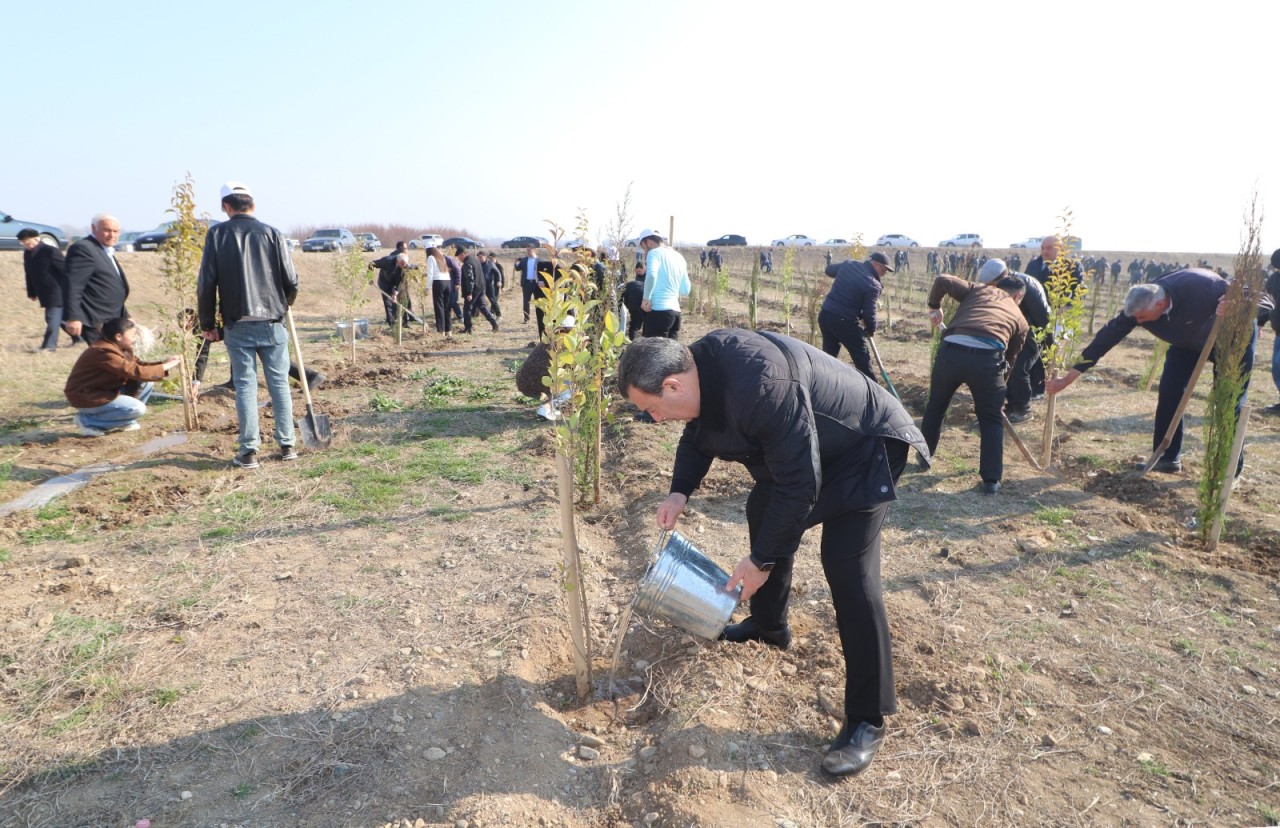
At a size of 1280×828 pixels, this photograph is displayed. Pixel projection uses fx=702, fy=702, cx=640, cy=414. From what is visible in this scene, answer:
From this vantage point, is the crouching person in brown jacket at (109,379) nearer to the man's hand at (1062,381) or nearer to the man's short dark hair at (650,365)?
the man's short dark hair at (650,365)

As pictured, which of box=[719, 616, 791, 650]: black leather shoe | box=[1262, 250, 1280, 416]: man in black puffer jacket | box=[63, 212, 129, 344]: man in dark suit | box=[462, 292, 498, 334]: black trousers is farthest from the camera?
box=[462, 292, 498, 334]: black trousers

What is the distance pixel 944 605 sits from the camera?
346 centimetres

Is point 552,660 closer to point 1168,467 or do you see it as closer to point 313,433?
point 313,433

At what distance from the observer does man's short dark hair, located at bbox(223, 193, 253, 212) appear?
479cm

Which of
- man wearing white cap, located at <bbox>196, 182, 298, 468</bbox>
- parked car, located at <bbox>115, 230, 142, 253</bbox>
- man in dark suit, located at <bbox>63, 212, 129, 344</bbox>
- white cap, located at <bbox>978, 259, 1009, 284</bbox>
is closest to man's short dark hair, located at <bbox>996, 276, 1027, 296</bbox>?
white cap, located at <bbox>978, 259, 1009, 284</bbox>

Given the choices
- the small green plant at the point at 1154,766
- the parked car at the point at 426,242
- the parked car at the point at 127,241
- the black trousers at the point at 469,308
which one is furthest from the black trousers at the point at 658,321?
the parked car at the point at 127,241

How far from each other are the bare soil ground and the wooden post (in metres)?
0.12

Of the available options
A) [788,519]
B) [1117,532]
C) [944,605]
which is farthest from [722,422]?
[1117,532]

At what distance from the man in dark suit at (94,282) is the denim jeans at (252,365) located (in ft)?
6.59

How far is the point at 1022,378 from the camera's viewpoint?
6941 millimetres

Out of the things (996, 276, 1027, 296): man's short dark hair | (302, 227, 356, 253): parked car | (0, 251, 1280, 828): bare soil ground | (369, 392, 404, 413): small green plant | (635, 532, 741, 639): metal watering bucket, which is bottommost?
(0, 251, 1280, 828): bare soil ground

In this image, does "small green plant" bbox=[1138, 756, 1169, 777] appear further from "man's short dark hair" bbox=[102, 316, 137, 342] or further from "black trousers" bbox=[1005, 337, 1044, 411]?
"man's short dark hair" bbox=[102, 316, 137, 342]

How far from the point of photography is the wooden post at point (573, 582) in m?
2.54

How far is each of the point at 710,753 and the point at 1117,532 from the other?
3306 mm
